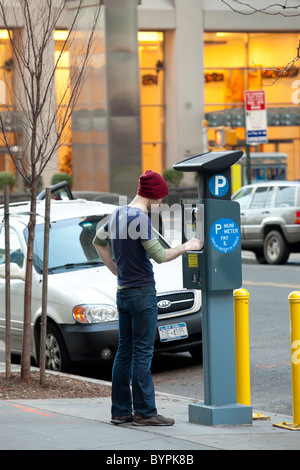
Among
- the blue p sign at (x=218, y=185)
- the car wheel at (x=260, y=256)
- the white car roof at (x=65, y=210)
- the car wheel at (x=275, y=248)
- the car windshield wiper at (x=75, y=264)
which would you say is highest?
the blue p sign at (x=218, y=185)

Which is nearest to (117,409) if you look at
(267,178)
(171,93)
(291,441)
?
(291,441)

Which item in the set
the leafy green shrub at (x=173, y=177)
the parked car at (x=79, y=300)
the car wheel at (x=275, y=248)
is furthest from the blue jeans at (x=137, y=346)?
the leafy green shrub at (x=173, y=177)

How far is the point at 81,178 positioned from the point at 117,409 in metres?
28.0

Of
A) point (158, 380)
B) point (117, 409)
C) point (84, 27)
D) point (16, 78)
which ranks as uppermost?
point (84, 27)

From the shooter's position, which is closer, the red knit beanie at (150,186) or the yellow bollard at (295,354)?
the red knit beanie at (150,186)

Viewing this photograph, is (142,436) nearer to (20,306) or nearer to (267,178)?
(20,306)

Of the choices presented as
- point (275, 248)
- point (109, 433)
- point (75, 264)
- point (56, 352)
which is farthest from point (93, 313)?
point (275, 248)

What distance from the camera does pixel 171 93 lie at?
47.8 m

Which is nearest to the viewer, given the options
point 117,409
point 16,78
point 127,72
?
point 117,409

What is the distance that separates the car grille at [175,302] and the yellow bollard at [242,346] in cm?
240

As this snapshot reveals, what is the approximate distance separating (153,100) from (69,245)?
38929 mm

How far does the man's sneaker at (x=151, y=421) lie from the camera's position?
20.8 ft

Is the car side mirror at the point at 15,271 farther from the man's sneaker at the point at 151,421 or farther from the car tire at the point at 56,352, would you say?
the man's sneaker at the point at 151,421

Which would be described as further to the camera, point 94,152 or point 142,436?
point 94,152
